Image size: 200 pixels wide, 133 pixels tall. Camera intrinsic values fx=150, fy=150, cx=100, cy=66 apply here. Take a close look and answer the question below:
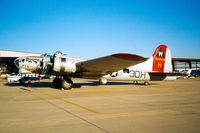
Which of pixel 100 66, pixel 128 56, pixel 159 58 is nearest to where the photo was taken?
pixel 128 56

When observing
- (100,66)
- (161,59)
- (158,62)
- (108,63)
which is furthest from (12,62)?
(108,63)

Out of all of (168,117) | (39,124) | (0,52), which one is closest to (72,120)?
(39,124)

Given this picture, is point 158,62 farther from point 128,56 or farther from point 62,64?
point 62,64

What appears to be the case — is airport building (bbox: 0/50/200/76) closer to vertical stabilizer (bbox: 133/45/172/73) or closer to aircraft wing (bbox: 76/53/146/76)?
aircraft wing (bbox: 76/53/146/76)

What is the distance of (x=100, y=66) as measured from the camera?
14.2 meters

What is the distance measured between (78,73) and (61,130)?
11.9m

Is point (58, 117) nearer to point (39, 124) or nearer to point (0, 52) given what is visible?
point (39, 124)

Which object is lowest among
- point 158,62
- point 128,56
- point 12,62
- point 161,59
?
point 128,56

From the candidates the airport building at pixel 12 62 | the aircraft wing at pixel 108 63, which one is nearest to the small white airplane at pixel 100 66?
the aircraft wing at pixel 108 63

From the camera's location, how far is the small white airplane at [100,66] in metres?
12.8

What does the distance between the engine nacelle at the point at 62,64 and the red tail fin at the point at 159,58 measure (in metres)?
11.4

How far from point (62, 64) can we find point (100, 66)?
3693 mm

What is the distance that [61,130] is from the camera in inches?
162

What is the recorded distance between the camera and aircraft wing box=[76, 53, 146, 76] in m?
11.3
